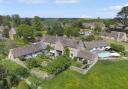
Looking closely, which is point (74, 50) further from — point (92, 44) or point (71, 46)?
point (92, 44)

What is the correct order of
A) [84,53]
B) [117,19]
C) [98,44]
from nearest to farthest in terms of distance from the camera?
[84,53], [98,44], [117,19]

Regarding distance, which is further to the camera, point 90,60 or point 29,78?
point 90,60

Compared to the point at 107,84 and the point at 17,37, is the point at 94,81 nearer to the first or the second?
the point at 107,84

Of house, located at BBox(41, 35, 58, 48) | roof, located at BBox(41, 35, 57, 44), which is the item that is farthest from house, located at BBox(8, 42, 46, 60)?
roof, located at BBox(41, 35, 57, 44)

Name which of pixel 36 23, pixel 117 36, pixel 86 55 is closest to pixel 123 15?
pixel 117 36

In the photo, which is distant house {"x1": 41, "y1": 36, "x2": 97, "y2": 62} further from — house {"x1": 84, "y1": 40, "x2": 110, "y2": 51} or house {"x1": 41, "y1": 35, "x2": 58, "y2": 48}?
house {"x1": 41, "y1": 35, "x2": 58, "y2": 48}

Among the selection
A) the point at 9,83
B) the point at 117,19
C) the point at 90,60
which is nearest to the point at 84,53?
the point at 90,60
